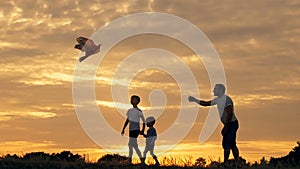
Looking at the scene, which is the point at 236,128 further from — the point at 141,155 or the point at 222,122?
the point at 141,155

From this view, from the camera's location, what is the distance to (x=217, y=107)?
73.6 feet

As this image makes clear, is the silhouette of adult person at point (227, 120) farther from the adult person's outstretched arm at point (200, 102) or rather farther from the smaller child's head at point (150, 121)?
the smaller child's head at point (150, 121)

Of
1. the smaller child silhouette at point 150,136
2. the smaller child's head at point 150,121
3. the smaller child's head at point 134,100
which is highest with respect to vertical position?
the smaller child's head at point 134,100

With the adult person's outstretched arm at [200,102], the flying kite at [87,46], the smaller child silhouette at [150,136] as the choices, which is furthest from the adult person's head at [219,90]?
the flying kite at [87,46]

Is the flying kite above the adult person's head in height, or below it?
above

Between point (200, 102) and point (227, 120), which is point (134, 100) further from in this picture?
point (227, 120)

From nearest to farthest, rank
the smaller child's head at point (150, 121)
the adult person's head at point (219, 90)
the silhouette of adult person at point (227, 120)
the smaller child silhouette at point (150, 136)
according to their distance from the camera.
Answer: the silhouette of adult person at point (227, 120), the adult person's head at point (219, 90), the smaller child silhouette at point (150, 136), the smaller child's head at point (150, 121)

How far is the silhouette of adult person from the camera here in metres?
22.2

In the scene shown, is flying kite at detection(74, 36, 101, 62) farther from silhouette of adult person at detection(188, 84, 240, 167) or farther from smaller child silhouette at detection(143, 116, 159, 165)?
silhouette of adult person at detection(188, 84, 240, 167)

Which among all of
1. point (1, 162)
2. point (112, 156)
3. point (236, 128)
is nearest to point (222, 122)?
point (236, 128)

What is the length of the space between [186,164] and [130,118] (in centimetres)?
→ 383

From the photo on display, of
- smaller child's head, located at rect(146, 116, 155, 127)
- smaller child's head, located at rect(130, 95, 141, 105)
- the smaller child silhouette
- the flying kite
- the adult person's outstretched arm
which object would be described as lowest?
the smaller child silhouette

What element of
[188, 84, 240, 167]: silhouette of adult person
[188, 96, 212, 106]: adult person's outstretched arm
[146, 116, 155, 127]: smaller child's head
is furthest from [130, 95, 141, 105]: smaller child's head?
[188, 84, 240, 167]: silhouette of adult person

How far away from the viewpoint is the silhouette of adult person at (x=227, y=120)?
872 inches
